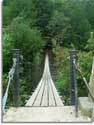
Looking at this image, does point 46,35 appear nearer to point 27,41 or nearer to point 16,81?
point 16,81

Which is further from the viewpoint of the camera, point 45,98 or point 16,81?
point 45,98

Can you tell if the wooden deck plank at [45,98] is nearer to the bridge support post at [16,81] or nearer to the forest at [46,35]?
the forest at [46,35]

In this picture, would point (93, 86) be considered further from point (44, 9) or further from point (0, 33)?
point (44, 9)

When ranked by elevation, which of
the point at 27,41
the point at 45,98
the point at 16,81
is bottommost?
the point at 45,98

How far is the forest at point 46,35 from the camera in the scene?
1.88 metres

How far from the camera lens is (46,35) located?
189 cm

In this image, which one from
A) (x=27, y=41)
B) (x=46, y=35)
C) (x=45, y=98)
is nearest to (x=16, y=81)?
(x=46, y=35)

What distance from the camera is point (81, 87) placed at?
2242mm

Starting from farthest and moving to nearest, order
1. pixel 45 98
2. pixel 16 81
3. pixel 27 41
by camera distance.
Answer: pixel 45 98 → pixel 27 41 → pixel 16 81

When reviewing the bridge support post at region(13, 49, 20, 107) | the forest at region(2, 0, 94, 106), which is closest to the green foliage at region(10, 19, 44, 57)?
the forest at region(2, 0, 94, 106)

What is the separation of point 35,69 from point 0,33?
150 centimetres

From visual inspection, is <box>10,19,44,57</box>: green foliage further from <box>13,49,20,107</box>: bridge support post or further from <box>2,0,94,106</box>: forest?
<box>13,49,20,107</box>: bridge support post

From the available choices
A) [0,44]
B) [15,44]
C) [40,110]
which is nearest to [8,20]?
[15,44]

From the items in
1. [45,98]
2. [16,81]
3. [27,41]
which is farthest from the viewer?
[45,98]
